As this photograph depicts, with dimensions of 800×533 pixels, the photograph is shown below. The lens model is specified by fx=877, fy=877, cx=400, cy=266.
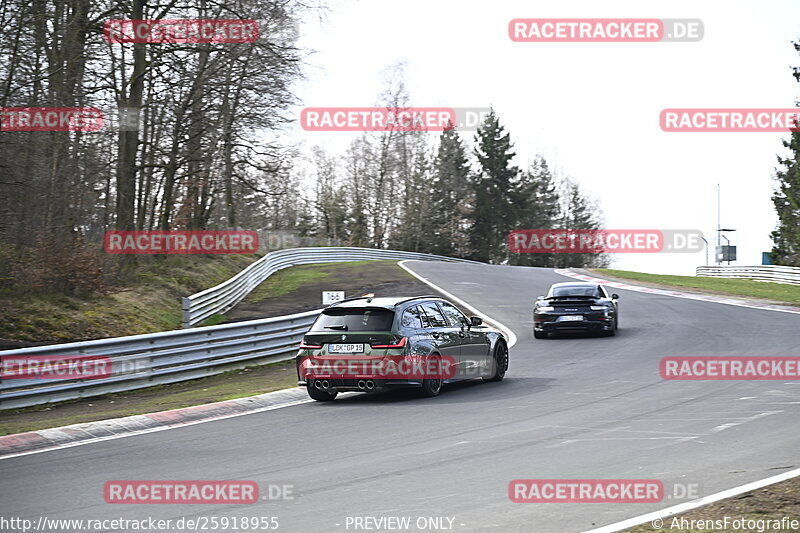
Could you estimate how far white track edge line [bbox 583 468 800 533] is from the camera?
5.99 meters

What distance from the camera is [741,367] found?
15.4m

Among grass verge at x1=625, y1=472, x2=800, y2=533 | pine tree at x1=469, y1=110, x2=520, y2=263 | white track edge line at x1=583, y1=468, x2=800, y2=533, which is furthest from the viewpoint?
pine tree at x1=469, y1=110, x2=520, y2=263

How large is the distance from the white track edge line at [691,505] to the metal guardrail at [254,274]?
691 inches

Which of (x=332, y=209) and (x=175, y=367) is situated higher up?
(x=332, y=209)

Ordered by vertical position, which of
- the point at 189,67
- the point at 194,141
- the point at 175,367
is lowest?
the point at 175,367

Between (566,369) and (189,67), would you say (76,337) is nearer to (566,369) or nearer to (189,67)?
(566,369)

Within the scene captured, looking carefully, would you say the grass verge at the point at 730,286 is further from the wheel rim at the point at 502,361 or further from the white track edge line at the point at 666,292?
the wheel rim at the point at 502,361

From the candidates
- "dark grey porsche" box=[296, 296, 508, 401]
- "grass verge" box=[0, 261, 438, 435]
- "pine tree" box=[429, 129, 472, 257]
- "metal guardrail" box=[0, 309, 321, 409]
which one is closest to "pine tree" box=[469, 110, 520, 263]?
"pine tree" box=[429, 129, 472, 257]

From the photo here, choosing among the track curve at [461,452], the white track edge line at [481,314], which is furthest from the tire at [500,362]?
the white track edge line at [481,314]

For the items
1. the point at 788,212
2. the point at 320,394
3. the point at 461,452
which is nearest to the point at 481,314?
the point at 320,394

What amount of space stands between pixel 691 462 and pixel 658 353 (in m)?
10.3

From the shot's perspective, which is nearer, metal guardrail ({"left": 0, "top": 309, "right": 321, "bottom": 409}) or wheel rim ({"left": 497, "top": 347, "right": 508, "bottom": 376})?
metal guardrail ({"left": 0, "top": 309, "right": 321, "bottom": 409})

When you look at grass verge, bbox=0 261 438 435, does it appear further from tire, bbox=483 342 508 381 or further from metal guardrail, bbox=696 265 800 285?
metal guardrail, bbox=696 265 800 285

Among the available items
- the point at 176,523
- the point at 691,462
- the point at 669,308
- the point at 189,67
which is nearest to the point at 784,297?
the point at 669,308
